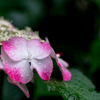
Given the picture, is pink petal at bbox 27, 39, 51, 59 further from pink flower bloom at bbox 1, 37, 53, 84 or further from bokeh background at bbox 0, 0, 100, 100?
bokeh background at bbox 0, 0, 100, 100

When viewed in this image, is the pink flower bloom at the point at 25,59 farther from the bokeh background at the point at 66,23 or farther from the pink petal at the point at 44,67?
→ the bokeh background at the point at 66,23

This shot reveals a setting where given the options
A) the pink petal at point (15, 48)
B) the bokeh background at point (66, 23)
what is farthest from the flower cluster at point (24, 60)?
the bokeh background at point (66, 23)

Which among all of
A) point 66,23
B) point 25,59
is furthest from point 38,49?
point 66,23

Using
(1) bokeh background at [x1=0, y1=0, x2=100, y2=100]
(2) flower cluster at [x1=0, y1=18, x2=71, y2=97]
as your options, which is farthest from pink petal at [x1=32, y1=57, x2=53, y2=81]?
(1) bokeh background at [x1=0, y1=0, x2=100, y2=100]

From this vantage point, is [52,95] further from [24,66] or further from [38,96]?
[24,66]

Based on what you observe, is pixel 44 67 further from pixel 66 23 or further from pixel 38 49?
pixel 66 23

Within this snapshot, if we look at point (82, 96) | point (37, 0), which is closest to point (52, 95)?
point (82, 96)
